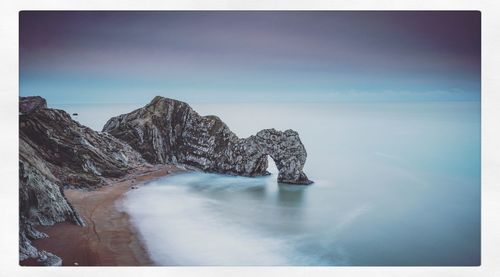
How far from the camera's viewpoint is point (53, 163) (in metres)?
5.60

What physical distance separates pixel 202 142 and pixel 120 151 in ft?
3.11

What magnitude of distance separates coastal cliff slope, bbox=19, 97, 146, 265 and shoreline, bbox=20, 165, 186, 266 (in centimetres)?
7

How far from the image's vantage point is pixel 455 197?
5.54m

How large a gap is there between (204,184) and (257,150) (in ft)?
2.41

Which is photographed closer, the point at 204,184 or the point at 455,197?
the point at 455,197

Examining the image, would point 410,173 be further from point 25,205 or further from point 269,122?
point 25,205

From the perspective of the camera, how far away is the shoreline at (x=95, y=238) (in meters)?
5.11
